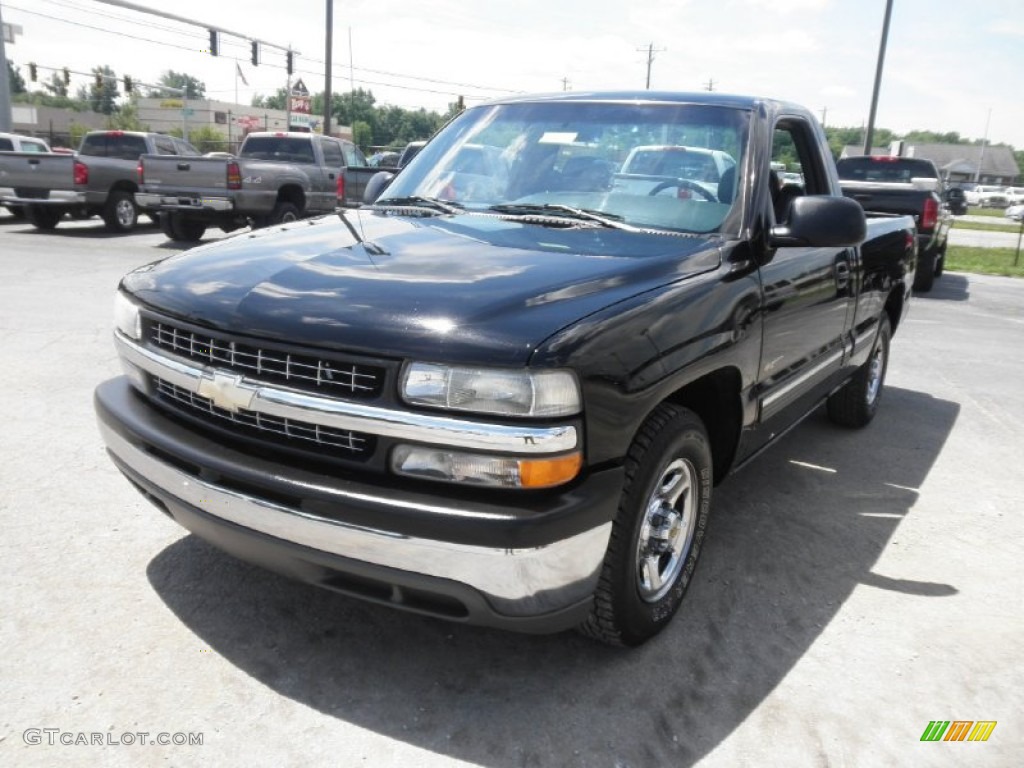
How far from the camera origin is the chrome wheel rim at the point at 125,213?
15.9 metres

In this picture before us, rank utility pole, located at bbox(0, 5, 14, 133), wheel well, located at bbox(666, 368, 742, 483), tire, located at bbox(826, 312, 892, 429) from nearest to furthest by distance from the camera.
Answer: wheel well, located at bbox(666, 368, 742, 483)
tire, located at bbox(826, 312, 892, 429)
utility pole, located at bbox(0, 5, 14, 133)

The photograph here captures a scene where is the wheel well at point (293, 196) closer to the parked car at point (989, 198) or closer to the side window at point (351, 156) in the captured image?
the side window at point (351, 156)

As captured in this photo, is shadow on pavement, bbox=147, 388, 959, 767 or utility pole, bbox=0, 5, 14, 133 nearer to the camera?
shadow on pavement, bbox=147, 388, 959, 767

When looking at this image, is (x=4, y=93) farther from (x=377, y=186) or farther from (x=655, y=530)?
(x=655, y=530)

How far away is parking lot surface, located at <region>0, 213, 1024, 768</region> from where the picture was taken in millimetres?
2402

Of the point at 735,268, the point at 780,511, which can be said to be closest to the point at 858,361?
the point at 780,511

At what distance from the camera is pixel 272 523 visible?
2.38 metres

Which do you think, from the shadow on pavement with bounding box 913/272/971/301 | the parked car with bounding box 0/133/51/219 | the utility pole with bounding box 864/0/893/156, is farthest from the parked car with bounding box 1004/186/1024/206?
the parked car with bounding box 0/133/51/219

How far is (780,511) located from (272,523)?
8.72ft

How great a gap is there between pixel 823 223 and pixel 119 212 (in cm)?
1538

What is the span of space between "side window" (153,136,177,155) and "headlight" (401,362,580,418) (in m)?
16.6

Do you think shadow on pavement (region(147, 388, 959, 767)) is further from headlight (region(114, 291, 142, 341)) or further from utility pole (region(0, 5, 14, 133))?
utility pole (region(0, 5, 14, 133))

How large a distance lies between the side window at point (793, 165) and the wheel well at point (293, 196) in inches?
455

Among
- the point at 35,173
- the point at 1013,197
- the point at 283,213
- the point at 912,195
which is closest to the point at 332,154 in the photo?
the point at 283,213
